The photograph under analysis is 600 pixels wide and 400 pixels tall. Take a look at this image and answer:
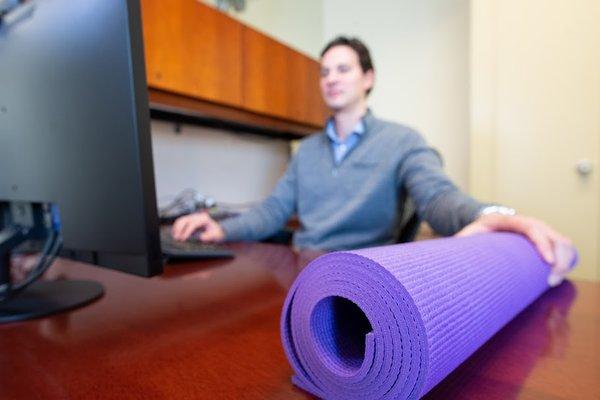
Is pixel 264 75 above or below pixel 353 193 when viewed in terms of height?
above

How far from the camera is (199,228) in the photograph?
115 cm

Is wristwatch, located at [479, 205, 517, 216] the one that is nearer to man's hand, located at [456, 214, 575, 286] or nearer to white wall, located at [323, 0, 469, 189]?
man's hand, located at [456, 214, 575, 286]

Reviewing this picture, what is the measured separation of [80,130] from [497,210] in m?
0.69

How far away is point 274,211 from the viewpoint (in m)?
1.41

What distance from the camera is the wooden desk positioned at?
0.31m

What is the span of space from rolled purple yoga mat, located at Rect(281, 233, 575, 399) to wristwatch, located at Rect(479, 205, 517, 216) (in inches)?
11.4

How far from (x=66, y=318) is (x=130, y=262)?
15 cm

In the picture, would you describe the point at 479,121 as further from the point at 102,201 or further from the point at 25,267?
the point at 25,267

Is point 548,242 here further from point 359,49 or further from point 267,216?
point 359,49

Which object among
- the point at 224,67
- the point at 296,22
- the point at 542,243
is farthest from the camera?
the point at 296,22

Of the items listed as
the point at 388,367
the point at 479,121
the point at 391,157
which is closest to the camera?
the point at 388,367

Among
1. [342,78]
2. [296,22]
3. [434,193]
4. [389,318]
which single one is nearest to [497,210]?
[434,193]

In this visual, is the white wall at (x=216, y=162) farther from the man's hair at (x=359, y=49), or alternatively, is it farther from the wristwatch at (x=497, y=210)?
the wristwatch at (x=497, y=210)

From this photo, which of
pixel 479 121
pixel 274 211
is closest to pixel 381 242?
pixel 274 211
